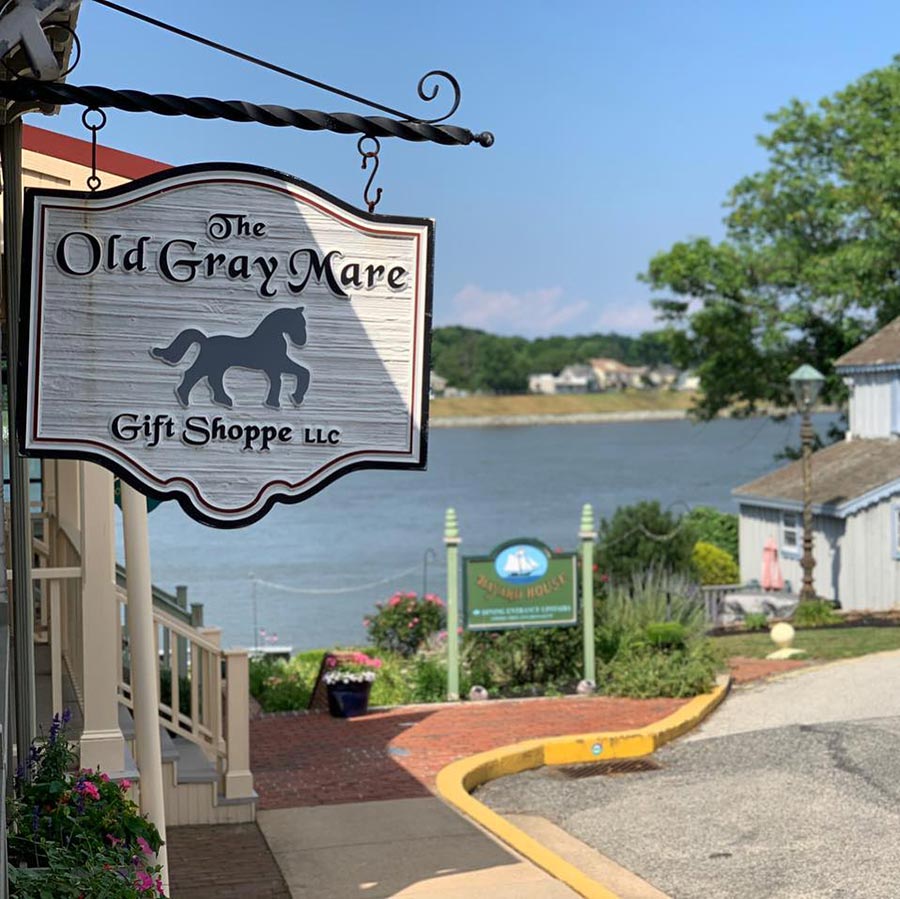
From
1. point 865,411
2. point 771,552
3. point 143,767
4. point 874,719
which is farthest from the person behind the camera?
point 865,411

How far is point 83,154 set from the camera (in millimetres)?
6953

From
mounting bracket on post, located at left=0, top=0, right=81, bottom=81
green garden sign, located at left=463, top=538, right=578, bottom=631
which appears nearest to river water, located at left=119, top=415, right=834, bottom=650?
green garden sign, located at left=463, top=538, right=578, bottom=631

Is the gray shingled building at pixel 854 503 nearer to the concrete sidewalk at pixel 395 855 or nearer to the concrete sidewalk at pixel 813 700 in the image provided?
the concrete sidewalk at pixel 813 700

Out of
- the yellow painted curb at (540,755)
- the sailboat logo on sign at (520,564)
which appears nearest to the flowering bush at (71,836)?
the yellow painted curb at (540,755)

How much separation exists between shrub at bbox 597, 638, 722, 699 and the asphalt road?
1.94 feet

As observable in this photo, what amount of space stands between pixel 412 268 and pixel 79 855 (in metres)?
2.48

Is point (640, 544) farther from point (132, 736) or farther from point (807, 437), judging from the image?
point (132, 736)

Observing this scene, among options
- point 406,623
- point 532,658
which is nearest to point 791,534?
point 406,623

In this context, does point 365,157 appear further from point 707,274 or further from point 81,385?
point 707,274

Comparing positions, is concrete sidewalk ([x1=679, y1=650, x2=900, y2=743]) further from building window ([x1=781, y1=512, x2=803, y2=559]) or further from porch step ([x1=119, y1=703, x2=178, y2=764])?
building window ([x1=781, y1=512, x2=803, y2=559])

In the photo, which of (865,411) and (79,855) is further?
(865,411)

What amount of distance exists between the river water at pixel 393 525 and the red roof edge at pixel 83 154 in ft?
23.0

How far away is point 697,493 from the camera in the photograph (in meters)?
92.0

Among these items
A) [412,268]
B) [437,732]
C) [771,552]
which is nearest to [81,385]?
[412,268]
